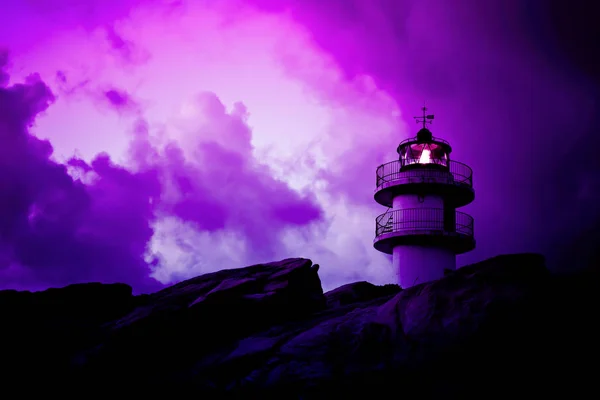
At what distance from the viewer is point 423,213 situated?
27875 millimetres

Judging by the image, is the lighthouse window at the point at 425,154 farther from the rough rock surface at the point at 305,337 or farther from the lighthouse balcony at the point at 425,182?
the rough rock surface at the point at 305,337

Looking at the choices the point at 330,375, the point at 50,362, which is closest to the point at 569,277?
the point at 330,375

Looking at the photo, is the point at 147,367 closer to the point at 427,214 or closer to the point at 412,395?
the point at 412,395

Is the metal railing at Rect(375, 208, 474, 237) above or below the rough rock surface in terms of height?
above

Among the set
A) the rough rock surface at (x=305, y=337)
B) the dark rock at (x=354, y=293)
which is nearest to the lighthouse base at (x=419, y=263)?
the dark rock at (x=354, y=293)

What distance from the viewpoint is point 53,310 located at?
16.0 meters

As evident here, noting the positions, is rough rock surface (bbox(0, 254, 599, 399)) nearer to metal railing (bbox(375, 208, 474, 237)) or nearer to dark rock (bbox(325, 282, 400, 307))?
dark rock (bbox(325, 282, 400, 307))

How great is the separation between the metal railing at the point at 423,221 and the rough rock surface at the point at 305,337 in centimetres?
1142

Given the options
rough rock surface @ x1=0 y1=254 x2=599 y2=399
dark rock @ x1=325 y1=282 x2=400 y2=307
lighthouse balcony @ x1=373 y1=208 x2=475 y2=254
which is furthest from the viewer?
lighthouse balcony @ x1=373 y1=208 x2=475 y2=254

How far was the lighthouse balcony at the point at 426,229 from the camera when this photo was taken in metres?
27.5

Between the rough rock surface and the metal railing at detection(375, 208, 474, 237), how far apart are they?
11.4 metres

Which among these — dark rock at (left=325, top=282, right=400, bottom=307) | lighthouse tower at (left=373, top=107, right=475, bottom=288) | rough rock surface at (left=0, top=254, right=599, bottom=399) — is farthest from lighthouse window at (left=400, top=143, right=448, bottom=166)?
rough rock surface at (left=0, top=254, right=599, bottom=399)

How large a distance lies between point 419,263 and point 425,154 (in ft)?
17.6

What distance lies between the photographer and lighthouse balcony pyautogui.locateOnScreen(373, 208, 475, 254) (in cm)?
2752
